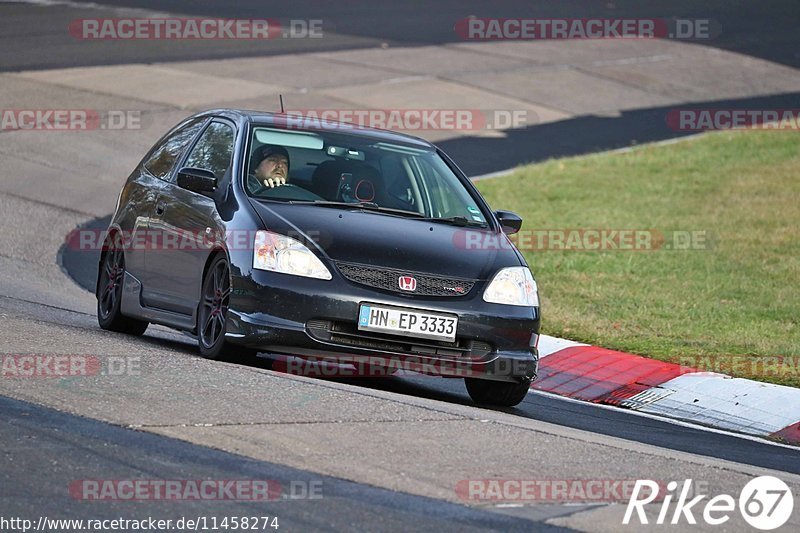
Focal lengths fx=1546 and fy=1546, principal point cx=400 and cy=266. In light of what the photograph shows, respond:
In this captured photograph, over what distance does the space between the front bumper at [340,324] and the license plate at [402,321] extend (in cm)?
4

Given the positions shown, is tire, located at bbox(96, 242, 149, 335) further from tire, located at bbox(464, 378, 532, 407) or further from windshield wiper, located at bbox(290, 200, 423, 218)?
tire, located at bbox(464, 378, 532, 407)

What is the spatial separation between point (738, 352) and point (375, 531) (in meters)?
7.07

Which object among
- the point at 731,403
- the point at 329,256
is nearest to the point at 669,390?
the point at 731,403

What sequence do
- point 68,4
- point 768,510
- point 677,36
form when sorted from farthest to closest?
1. point 677,36
2. point 68,4
3. point 768,510

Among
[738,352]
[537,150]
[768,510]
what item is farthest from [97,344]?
[537,150]

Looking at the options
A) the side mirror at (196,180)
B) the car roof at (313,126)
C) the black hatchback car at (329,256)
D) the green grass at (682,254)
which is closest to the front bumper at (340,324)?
the black hatchback car at (329,256)

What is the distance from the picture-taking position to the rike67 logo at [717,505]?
6.48 m

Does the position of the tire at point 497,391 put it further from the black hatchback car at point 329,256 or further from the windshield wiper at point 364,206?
the windshield wiper at point 364,206

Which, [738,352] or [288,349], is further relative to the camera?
[738,352]

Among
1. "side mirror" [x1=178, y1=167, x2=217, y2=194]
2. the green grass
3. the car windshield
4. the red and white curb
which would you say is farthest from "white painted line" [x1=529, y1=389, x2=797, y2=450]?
"side mirror" [x1=178, y1=167, x2=217, y2=194]

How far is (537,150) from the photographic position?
23562mm

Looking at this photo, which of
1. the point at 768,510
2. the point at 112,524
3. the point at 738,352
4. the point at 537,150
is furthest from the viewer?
the point at 537,150

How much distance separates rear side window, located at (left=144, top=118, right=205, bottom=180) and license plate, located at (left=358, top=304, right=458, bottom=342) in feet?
8.13

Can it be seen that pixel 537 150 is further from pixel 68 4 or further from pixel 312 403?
pixel 312 403
